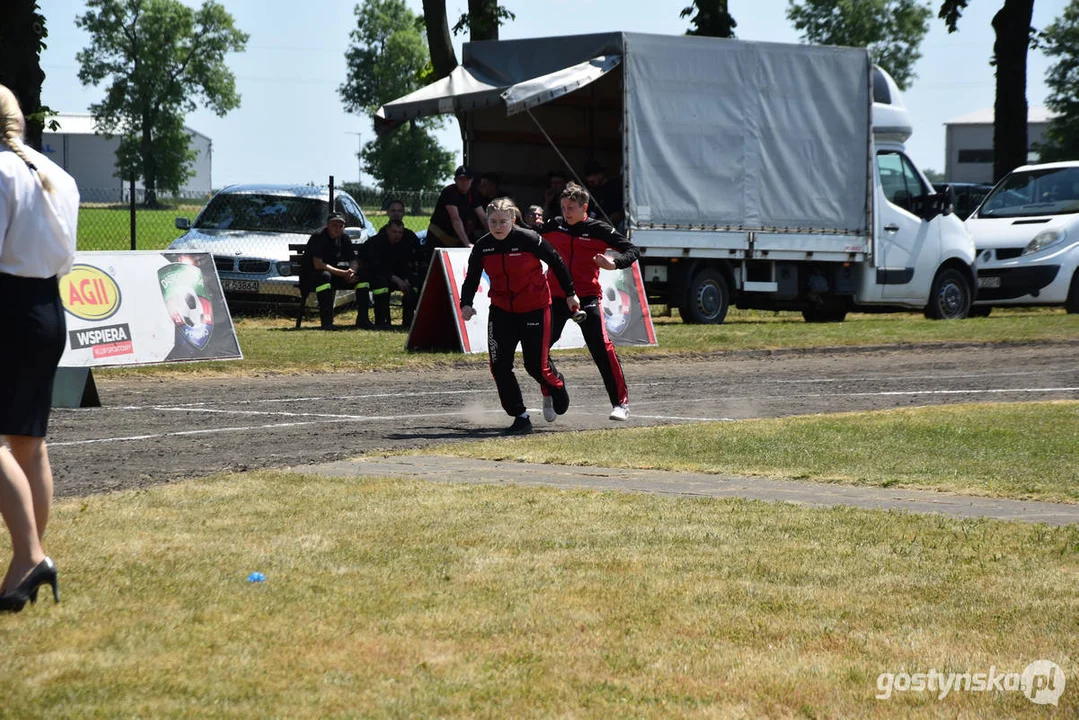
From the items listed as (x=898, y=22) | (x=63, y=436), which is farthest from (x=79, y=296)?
(x=898, y=22)

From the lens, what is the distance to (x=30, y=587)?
563cm

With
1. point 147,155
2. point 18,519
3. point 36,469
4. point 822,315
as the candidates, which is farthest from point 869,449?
point 147,155

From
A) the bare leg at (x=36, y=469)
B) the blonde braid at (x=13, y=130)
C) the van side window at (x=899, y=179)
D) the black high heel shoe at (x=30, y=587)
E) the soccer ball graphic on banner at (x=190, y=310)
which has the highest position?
the van side window at (x=899, y=179)

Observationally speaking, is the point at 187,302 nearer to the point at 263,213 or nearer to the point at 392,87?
the point at 263,213

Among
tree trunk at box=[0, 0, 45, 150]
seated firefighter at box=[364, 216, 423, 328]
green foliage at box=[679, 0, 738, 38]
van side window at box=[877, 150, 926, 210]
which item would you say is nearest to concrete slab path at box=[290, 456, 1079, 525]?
seated firefighter at box=[364, 216, 423, 328]

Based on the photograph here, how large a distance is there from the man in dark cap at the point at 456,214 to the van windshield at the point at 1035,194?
9451 millimetres

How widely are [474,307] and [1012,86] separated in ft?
62.4

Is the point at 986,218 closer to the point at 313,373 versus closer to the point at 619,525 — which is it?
the point at 313,373

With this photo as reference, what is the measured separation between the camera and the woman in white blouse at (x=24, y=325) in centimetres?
568

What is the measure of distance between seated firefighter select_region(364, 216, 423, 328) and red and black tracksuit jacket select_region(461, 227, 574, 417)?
9089mm

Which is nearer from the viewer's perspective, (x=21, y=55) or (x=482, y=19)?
(x=21, y=55)

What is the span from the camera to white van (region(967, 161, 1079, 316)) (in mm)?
24531

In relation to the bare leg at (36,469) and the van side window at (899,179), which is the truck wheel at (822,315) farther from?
the bare leg at (36,469)

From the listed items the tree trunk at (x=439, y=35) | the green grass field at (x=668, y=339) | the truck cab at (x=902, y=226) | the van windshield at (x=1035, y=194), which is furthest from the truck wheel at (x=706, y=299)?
the tree trunk at (x=439, y=35)
